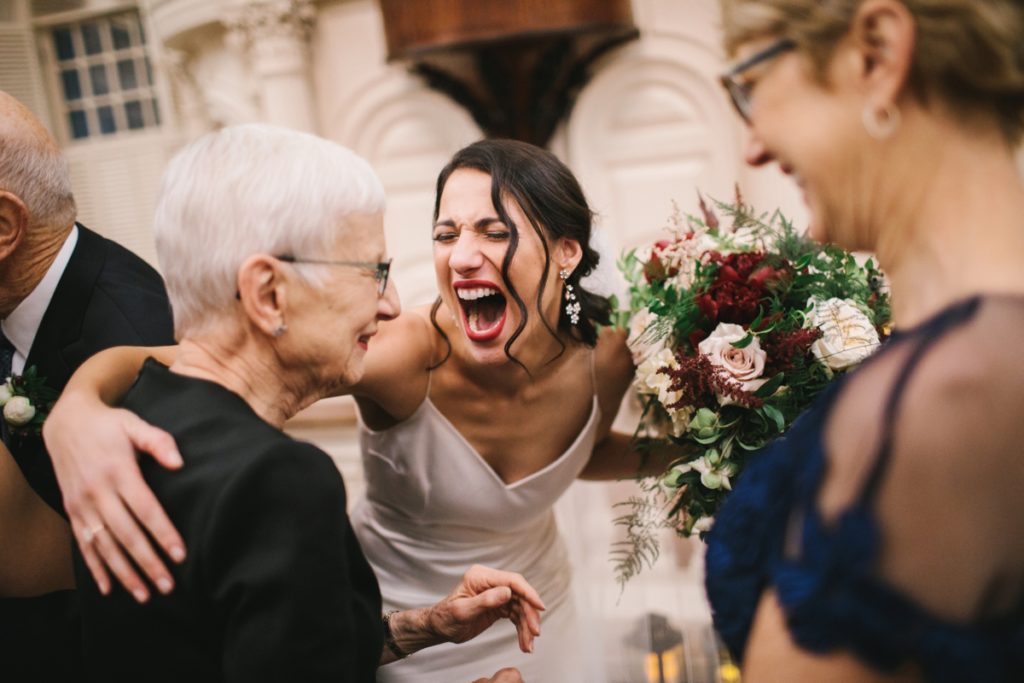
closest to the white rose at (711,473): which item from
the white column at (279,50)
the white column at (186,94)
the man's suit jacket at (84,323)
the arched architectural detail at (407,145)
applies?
the man's suit jacket at (84,323)

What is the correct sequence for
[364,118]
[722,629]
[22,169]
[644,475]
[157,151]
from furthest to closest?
[157,151] → [364,118] → [644,475] → [22,169] → [722,629]

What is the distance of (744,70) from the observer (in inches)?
38.4

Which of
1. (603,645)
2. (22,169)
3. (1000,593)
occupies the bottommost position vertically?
(603,645)

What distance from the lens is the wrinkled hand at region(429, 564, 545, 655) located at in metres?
1.46

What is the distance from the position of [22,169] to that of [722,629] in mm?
1449

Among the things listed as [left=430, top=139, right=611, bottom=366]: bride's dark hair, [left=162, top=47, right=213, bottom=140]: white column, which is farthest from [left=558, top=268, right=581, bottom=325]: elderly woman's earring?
[left=162, top=47, right=213, bottom=140]: white column

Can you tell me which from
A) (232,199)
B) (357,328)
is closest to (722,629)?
(357,328)

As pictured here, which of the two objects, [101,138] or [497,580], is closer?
[497,580]

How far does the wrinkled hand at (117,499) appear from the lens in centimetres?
105

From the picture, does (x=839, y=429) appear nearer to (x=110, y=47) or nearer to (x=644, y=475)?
(x=644, y=475)

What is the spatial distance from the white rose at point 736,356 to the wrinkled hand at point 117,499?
3.22 ft

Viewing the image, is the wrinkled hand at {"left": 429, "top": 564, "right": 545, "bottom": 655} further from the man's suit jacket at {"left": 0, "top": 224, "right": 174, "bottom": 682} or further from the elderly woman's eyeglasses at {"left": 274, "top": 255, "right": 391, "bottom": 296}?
the man's suit jacket at {"left": 0, "top": 224, "right": 174, "bottom": 682}

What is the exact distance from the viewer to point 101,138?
20.0 feet

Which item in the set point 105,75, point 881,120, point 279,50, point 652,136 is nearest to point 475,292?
point 881,120
